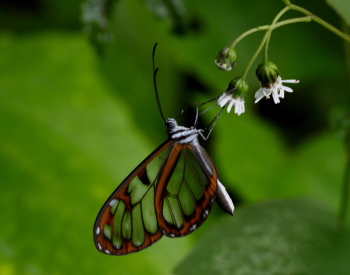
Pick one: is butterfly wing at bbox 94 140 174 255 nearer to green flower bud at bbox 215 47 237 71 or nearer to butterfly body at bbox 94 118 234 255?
butterfly body at bbox 94 118 234 255

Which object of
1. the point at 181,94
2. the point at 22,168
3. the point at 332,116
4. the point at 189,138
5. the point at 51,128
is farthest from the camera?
the point at 181,94

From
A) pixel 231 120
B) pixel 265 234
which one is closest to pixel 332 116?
pixel 265 234

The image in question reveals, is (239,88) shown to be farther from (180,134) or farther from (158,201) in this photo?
(158,201)

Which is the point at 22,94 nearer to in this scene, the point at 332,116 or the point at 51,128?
the point at 51,128

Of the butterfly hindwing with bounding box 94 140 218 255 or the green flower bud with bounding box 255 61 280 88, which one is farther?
the butterfly hindwing with bounding box 94 140 218 255

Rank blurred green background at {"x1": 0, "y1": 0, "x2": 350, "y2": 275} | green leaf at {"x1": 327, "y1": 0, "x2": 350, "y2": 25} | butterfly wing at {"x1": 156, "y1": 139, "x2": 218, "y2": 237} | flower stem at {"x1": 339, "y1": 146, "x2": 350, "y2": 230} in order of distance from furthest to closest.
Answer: blurred green background at {"x1": 0, "y1": 0, "x2": 350, "y2": 275} < flower stem at {"x1": 339, "y1": 146, "x2": 350, "y2": 230} < butterfly wing at {"x1": 156, "y1": 139, "x2": 218, "y2": 237} < green leaf at {"x1": 327, "y1": 0, "x2": 350, "y2": 25}

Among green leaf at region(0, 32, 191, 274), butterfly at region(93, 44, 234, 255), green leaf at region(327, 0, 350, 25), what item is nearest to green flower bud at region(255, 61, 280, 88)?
green leaf at region(327, 0, 350, 25)
